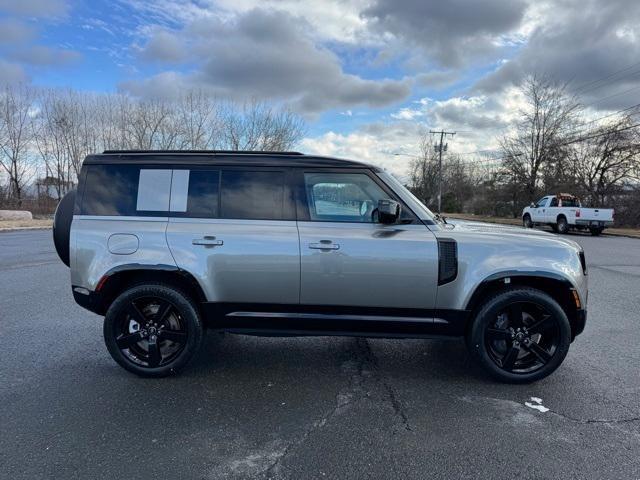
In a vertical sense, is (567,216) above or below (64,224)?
above

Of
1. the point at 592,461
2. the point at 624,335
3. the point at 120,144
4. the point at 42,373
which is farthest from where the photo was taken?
the point at 120,144

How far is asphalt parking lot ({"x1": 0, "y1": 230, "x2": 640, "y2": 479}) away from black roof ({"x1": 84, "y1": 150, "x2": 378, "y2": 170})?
1.95 m

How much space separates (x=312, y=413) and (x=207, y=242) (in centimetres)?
168

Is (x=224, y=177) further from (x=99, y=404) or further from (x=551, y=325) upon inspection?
(x=551, y=325)

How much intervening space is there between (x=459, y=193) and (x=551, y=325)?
6615 centimetres

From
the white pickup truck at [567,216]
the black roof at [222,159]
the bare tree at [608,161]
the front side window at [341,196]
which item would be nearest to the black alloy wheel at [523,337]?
the front side window at [341,196]

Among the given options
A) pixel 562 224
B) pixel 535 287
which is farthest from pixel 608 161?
pixel 535 287

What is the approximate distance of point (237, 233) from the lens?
371 cm

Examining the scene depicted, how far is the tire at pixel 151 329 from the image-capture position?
12.3 feet

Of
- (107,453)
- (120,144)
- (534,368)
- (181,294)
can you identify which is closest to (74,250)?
(181,294)

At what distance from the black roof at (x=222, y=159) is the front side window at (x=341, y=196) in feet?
0.37

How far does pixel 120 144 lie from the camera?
35.2m

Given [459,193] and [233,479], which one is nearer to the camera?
[233,479]

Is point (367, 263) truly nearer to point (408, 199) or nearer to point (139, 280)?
point (408, 199)
